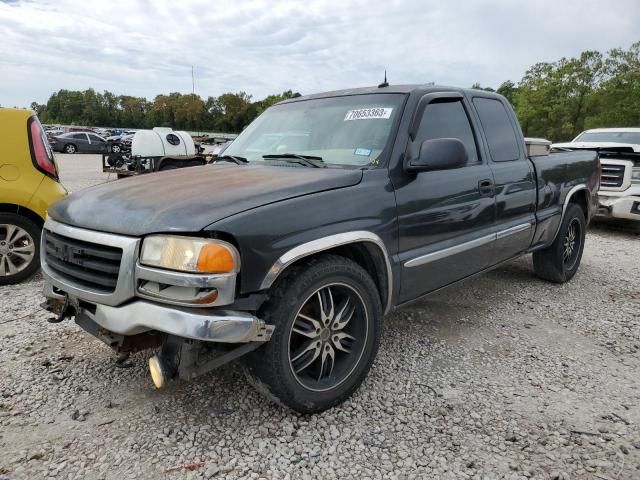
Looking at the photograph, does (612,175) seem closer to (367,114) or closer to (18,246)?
(367,114)

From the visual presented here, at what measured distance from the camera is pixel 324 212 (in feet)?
8.16

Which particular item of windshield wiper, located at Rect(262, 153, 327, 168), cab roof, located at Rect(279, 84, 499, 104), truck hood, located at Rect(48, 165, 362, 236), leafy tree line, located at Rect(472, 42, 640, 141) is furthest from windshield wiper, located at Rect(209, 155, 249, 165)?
leafy tree line, located at Rect(472, 42, 640, 141)

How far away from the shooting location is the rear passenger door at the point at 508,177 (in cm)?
381

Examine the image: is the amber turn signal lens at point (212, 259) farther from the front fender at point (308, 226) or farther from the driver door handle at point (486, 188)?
the driver door handle at point (486, 188)

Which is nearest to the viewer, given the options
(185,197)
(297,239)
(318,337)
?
(297,239)

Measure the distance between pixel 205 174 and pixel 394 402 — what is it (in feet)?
5.93

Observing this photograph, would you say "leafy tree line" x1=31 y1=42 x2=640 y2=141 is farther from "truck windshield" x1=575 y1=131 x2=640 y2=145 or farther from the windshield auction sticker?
the windshield auction sticker

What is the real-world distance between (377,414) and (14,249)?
3903mm

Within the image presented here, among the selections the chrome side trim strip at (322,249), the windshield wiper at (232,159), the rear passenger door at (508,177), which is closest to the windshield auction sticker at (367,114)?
the windshield wiper at (232,159)

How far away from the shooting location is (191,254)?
83.0 inches

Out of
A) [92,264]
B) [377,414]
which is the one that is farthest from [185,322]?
[377,414]

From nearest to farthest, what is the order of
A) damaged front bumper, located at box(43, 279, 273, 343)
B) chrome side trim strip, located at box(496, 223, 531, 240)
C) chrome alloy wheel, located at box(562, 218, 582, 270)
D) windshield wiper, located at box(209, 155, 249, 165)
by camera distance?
damaged front bumper, located at box(43, 279, 273, 343), windshield wiper, located at box(209, 155, 249, 165), chrome side trim strip, located at box(496, 223, 531, 240), chrome alloy wheel, located at box(562, 218, 582, 270)

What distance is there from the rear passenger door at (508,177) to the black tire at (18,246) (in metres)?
4.23

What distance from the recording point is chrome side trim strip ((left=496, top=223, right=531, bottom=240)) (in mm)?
3795
